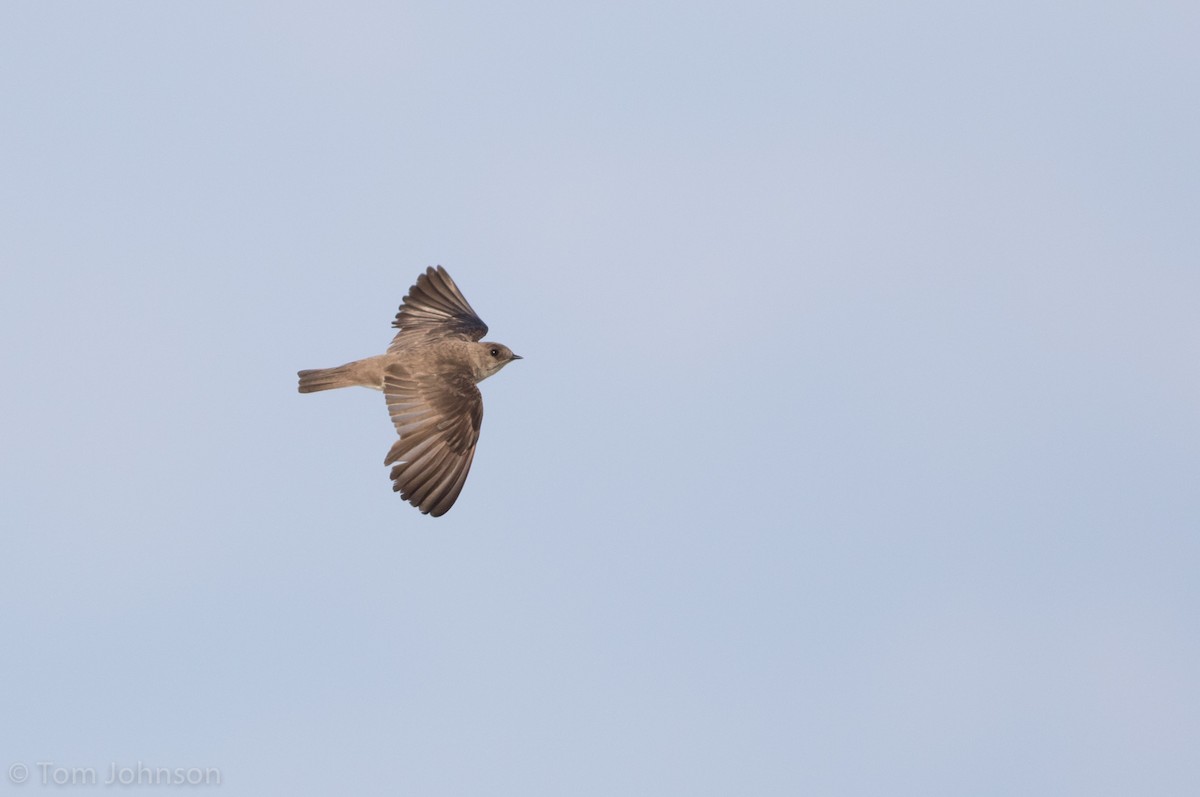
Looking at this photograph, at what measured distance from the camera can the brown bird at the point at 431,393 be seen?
830 inches

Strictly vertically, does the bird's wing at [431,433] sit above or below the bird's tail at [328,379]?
below

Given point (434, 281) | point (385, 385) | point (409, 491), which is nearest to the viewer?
point (409, 491)

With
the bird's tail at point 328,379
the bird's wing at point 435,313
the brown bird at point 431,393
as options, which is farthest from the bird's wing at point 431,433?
the bird's wing at point 435,313

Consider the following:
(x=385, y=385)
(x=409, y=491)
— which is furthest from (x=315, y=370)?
(x=409, y=491)

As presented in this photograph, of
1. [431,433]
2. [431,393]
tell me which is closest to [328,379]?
[431,393]

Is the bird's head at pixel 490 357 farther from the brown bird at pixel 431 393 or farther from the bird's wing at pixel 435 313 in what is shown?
the bird's wing at pixel 435 313

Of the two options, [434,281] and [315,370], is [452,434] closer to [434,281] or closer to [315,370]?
[315,370]

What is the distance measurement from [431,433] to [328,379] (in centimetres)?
198

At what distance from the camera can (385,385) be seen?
2236 centimetres

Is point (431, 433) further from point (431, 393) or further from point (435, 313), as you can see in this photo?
point (435, 313)

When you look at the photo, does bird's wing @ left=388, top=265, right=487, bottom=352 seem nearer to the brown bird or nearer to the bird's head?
the brown bird

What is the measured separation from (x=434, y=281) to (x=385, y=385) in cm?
362

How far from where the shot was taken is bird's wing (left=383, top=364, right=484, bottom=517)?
21.0 m

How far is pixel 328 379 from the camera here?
2277cm
